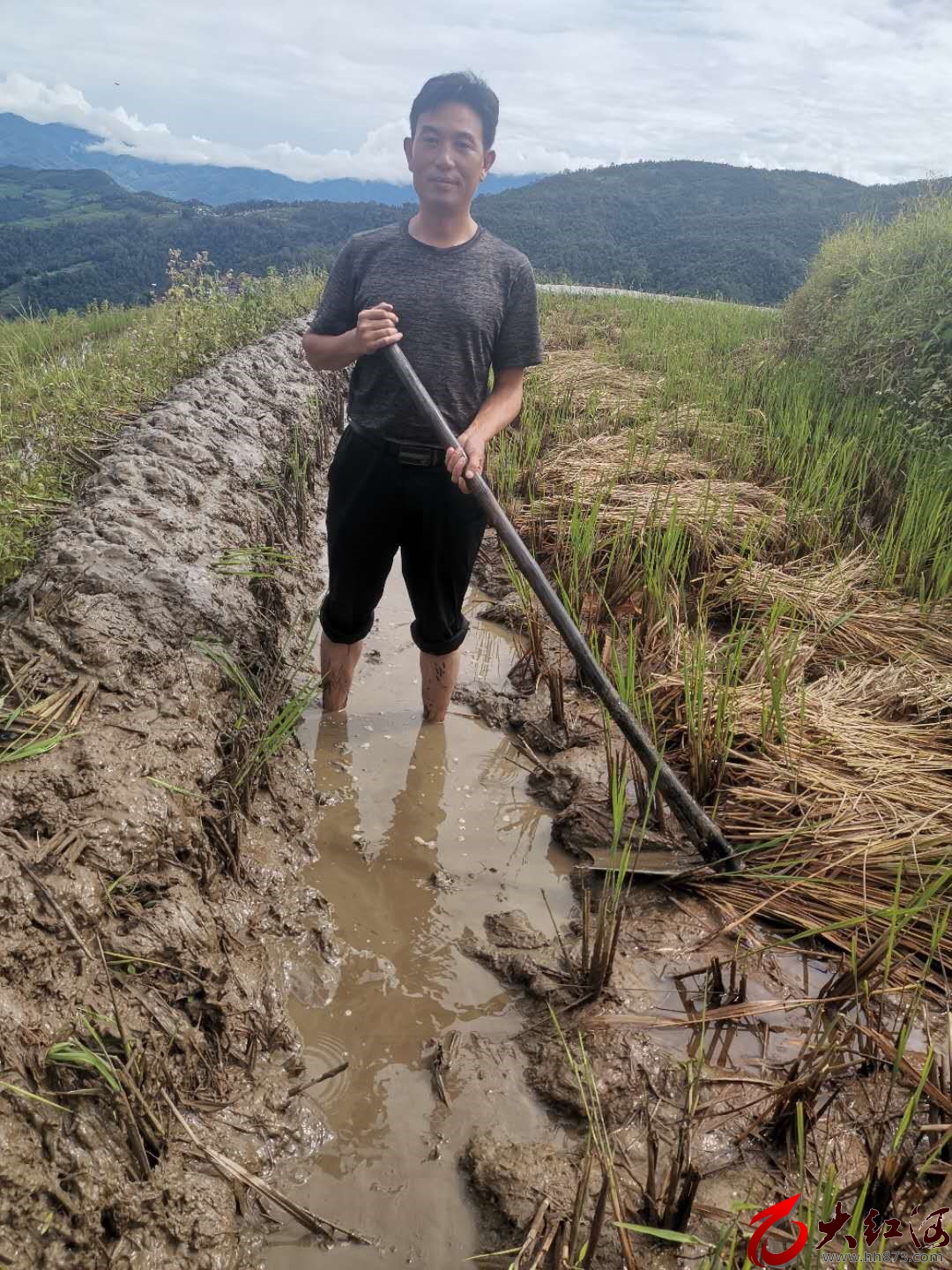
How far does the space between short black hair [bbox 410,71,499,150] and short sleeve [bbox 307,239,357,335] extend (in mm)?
394

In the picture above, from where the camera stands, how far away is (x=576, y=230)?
42031mm

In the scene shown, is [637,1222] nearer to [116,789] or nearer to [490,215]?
[116,789]

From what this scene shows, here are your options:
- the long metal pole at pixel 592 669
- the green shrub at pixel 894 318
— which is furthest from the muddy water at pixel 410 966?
the green shrub at pixel 894 318

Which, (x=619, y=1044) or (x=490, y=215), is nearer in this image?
(x=619, y=1044)

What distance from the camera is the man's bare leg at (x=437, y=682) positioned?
9.08 ft

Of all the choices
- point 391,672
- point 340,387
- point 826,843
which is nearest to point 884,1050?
point 826,843

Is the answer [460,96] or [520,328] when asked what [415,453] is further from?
[460,96]

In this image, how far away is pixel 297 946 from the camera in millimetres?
1880

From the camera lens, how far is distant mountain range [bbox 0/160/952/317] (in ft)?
112

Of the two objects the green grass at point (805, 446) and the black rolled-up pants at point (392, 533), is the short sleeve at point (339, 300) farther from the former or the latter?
the green grass at point (805, 446)

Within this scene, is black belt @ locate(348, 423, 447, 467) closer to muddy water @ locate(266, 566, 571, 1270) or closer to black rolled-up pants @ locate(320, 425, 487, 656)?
black rolled-up pants @ locate(320, 425, 487, 656)

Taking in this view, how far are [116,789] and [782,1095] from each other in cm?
148

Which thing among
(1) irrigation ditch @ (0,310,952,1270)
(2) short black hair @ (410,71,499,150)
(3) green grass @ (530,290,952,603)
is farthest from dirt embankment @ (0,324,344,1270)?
(3) green grass @ (530,290,952,603)

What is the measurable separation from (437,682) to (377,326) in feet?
4.17
